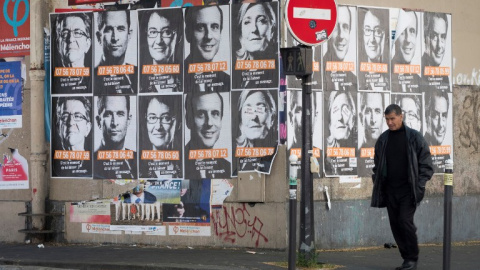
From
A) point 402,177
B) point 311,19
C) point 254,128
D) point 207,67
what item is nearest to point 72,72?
point 207,67

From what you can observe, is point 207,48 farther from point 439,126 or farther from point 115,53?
point 439,126

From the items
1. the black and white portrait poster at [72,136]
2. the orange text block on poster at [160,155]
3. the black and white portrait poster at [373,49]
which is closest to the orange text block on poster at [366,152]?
the black and white portrait poster at [373,49]

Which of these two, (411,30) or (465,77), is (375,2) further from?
(465,77)

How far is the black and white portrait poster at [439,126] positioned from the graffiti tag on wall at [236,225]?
2.88 m

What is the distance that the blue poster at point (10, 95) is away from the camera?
1397cm

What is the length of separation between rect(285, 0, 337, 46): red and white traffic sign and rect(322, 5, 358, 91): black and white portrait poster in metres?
2.45

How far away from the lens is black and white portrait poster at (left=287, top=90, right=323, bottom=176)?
12234 mm

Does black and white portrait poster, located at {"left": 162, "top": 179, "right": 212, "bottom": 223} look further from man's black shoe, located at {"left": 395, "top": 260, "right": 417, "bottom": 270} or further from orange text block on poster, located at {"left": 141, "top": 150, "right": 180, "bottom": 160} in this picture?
man's black shoe, located at {"left": 395, "top": 260, "right": 417, "bottom": 270}

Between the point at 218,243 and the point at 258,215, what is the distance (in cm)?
72

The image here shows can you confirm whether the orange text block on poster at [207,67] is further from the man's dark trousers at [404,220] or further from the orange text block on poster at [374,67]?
the man's dark trousers at [404,220]

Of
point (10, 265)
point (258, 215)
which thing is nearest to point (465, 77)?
point (258, 215)

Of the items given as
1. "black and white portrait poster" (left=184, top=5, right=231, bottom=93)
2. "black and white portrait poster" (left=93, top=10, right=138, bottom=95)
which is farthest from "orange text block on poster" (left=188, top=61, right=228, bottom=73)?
"black and white portrait poster" (left=93, top=10, right=138, bottom=95)

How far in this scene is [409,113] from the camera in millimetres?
13156

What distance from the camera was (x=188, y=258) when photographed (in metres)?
11.4
